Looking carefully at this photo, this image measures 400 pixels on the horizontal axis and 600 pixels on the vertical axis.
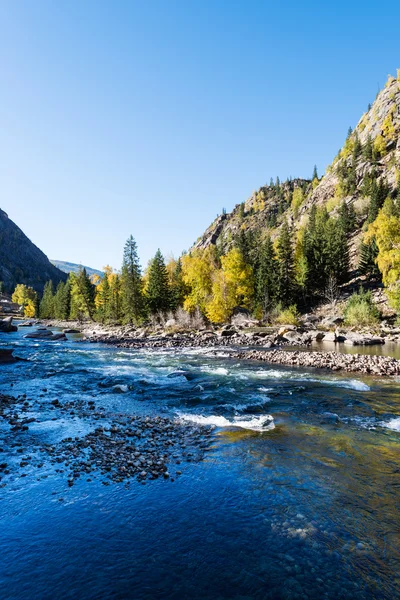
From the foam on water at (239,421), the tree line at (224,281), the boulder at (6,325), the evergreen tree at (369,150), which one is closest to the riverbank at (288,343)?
the tree line at (224,281)

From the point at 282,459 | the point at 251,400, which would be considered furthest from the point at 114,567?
the point at 251,400

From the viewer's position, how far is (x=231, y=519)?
256 inches

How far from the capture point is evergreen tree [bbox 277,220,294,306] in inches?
2532

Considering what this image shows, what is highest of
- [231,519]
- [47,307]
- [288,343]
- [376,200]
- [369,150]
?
[369,150]

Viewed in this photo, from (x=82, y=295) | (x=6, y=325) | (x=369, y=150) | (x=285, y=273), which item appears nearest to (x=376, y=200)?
(x=285, y=273)

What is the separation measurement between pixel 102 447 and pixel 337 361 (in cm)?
1788

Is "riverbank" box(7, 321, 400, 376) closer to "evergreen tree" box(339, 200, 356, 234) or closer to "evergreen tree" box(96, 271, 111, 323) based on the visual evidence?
"evergreen tree" box(96, 271, 111, 323)

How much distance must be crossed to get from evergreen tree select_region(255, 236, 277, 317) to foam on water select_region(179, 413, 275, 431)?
49.6 meters

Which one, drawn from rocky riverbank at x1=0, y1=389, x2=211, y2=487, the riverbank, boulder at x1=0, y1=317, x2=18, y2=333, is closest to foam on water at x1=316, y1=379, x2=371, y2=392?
the riverbank

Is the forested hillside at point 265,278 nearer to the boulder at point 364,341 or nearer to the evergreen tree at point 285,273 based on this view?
the evergreen tree at point 285,273

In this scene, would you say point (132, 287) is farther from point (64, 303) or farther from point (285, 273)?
point (64, 303)

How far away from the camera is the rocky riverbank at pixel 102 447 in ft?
27.1

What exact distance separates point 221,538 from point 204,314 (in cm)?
5019

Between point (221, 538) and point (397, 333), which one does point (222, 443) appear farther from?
point (397, 333)
